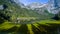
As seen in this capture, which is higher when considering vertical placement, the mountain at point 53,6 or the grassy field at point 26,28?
the mountain at point 53,6

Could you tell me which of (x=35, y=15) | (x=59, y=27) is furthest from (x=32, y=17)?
(x=59, y=27)

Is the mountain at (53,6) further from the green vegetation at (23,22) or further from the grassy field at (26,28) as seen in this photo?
the grassy field at (26,28)

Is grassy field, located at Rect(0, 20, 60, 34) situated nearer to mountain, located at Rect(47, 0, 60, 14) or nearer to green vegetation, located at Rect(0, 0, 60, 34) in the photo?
green vegetation, located at Rect(0, 0, 60, 34)

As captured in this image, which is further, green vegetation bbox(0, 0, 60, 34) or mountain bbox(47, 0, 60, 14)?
mountain bbox(47, 0, 60, 14)

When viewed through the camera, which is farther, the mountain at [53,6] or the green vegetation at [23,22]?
the mountain at [53,6]

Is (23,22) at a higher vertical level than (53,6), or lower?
lower

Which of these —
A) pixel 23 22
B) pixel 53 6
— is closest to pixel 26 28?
pixel 23 22

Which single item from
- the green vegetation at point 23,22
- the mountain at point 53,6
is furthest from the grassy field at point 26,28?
the mountain at point 53,6

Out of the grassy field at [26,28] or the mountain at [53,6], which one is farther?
the mountain at [53,6]

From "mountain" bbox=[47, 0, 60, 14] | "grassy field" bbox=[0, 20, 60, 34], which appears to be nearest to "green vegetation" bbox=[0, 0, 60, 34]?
"grassy field" bbox=[0, 20, 60, 34]

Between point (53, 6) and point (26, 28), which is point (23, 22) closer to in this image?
point (26, 28)

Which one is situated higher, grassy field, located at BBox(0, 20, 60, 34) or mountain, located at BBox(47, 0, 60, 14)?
mountain, located at BBox(47, 0, 60, 14)

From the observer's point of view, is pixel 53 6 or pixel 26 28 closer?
pixel 26 28
